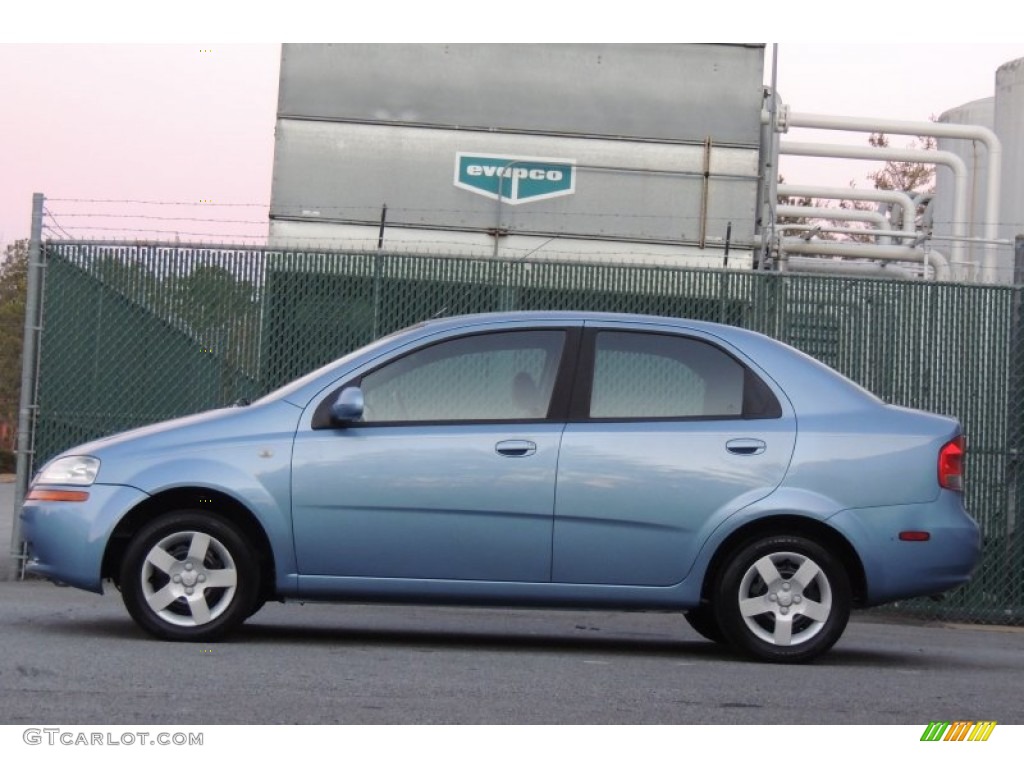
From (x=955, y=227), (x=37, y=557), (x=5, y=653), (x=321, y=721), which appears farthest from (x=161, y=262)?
(x=955, y=227)

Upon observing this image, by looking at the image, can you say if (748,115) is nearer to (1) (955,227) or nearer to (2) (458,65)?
(2) (458,65)

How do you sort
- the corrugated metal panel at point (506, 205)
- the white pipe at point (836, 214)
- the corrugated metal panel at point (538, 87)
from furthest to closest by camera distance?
the white pipe at point (836, 214)
the corrugated metal panel at point (538, 87)
the corrugated metal panel at point (506, 205)

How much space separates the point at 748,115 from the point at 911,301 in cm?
410

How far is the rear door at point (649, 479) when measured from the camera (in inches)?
304

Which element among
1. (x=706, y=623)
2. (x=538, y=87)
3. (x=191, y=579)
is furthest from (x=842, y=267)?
(x=191, y=579)

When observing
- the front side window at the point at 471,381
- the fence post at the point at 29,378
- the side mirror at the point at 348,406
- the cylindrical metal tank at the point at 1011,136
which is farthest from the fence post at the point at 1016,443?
the cylindrical metal tank at the point at 1011,136

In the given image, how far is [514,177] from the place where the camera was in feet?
48.6

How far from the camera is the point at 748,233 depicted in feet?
48.8

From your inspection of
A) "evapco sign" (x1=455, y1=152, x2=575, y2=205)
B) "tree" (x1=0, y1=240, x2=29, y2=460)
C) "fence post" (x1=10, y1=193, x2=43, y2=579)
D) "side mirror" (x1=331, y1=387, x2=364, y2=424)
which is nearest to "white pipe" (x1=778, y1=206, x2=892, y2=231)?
"evapco sign" (x1=455, y1=152, x2=575, y2=205)

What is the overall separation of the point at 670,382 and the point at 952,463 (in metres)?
1.36

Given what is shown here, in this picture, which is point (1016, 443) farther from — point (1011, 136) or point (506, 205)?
point (1011, 136)

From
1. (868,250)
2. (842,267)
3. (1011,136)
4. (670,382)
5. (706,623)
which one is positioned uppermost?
(1011,136)

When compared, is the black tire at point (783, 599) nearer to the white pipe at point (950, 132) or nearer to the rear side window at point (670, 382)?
the rear side window at point (670, 382)
